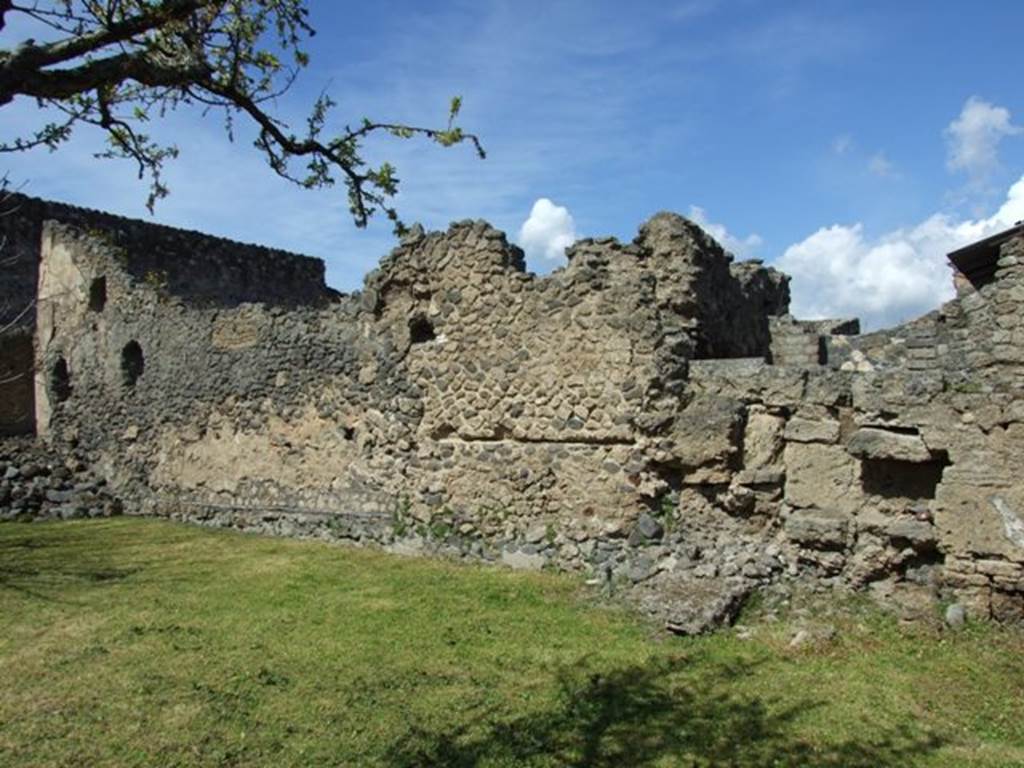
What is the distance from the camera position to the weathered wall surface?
736cm

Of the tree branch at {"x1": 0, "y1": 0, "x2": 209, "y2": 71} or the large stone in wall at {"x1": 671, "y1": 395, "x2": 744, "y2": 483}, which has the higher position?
the tree branch at {"x1": 0, "y1": 0, "x2": 209, "y2": 71}

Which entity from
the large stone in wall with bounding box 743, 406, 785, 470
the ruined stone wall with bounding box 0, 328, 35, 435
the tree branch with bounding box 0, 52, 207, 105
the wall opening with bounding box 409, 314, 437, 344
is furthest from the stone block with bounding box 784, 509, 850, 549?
the ruined stone wall with bounding box 0, 328, 35, 435

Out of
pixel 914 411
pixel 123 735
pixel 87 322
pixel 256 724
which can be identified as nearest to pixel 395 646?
pixel 256 724

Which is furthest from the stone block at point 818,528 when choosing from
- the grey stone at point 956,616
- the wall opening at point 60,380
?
the wall opening at point 60,380

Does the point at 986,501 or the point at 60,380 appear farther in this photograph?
the point at 60,380

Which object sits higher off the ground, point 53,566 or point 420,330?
Result: point 420,330

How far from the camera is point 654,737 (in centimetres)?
528

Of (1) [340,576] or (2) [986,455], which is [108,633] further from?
(2) [986,455]

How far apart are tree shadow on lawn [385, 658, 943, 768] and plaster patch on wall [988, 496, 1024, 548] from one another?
224 centimetres

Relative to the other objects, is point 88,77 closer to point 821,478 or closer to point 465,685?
point 465,685

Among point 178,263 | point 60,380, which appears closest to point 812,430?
point 60,380

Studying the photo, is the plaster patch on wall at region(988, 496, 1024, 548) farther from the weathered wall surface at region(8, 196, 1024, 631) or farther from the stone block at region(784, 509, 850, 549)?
the stone block at region(784, 509, 850, 549)

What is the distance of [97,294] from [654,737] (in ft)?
50.9

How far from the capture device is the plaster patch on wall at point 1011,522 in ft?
22.4
